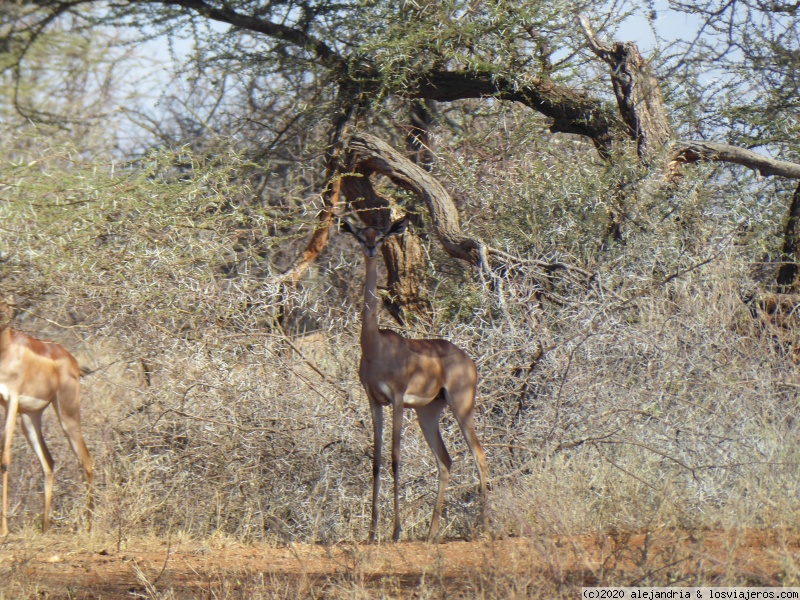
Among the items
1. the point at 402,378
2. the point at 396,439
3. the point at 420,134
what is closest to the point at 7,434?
the point at 396,439

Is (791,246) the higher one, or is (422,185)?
(422,185)

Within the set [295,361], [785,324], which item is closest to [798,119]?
[785,324]

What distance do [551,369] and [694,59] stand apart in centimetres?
410

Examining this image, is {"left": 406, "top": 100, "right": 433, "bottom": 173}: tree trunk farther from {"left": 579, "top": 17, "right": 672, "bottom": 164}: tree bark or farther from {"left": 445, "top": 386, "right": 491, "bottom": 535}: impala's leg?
Result: {"left": 445, "top": 386, "right": 491, "bottom": 535}: impala's leg

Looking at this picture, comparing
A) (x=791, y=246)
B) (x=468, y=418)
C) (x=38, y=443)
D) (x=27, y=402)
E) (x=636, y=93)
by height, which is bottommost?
(x=38, y=443)

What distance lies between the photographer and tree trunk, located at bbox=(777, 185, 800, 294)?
342 inches

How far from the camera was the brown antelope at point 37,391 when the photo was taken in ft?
22.9

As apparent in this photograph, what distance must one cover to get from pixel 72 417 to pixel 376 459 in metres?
2.74

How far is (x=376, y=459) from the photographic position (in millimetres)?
→ 6137

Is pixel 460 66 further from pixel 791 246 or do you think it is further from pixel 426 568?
pixel 426 568

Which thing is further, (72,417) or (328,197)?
(328,197)

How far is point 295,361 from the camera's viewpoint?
7.18 metres

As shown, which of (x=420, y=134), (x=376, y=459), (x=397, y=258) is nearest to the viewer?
(x=376, y=459)

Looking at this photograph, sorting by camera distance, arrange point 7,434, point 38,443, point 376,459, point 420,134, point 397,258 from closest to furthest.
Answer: point 376,459 < point 7,434 < point 38,443 < point 397,258 < point 420,134
